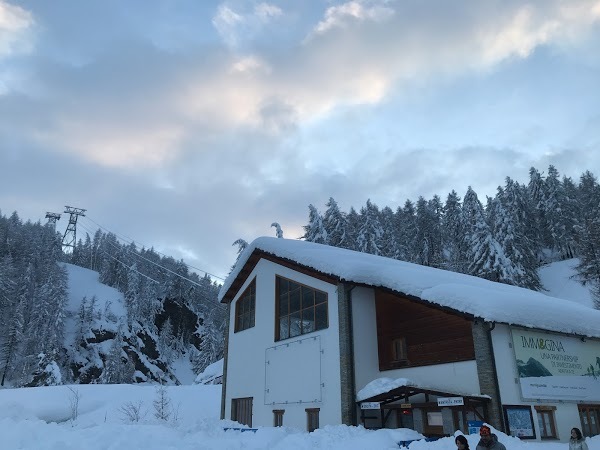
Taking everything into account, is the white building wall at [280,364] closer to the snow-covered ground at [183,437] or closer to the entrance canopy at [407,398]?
the entrance canopy at [407,398]

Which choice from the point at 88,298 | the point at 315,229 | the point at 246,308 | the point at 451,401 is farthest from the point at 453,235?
the point at 88,298

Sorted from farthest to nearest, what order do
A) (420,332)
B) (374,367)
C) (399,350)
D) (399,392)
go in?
(374,367) < (399,350) < (420,332) < (399,392)

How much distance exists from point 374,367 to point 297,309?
13.6ft

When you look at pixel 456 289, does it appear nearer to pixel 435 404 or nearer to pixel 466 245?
pixel 435 404

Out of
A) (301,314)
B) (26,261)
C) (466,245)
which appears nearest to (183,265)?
(26,261)

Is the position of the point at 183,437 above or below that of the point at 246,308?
below

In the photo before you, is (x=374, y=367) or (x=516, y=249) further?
(x=516, y=249)

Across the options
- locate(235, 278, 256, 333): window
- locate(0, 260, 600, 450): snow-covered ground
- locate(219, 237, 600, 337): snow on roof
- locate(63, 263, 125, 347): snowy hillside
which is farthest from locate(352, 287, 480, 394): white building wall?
locate(63, 263, 125, 347): snowy hillside

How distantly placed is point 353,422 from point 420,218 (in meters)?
53.1

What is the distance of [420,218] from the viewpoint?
66.4 meters

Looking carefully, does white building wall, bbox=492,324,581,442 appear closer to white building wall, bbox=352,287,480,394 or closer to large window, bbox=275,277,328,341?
white building wall, bbox=352,287,480,394

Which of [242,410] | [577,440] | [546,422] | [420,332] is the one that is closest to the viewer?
[577,440]

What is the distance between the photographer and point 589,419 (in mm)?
15961

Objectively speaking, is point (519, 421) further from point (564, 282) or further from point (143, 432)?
point (564, 282)
